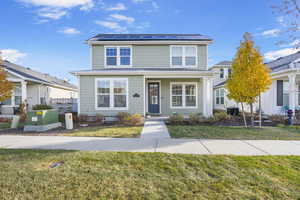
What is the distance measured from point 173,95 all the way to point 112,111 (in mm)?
5141

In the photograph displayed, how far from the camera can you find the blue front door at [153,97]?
480 inches

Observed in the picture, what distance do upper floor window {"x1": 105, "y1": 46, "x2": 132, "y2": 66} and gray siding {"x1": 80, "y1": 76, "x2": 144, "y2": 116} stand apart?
2.34 meters

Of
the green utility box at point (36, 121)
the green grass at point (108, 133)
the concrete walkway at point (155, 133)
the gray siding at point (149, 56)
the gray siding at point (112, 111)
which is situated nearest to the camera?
the concrete walkway at point (155, 133)

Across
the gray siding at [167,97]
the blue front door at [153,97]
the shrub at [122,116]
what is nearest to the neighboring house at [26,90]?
the shrub at [122,116]

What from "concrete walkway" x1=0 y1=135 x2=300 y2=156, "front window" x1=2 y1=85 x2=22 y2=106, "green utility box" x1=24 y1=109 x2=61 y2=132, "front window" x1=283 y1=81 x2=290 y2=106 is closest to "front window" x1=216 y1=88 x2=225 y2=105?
"front window" x1=283 y1=81 x2=290 y2=106

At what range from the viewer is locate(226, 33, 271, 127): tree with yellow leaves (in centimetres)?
711

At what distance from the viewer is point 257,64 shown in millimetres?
7141

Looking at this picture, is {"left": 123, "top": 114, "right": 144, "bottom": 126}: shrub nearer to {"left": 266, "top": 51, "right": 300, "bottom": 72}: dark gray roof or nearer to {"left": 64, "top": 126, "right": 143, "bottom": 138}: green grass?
{"left": 64, "top": 126, "right": 143, "bottom": 138}: green grass

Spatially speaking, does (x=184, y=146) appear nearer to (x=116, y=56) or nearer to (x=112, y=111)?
(x=112, y=111)

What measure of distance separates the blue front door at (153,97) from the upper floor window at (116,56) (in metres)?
2.69

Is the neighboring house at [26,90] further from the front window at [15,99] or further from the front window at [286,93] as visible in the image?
the front window at [286,93]

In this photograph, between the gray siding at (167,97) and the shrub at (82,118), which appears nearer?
the shrub at (82,118)

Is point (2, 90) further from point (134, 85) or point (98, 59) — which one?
point (134, 85)

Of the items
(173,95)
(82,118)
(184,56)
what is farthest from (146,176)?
(184,56)
